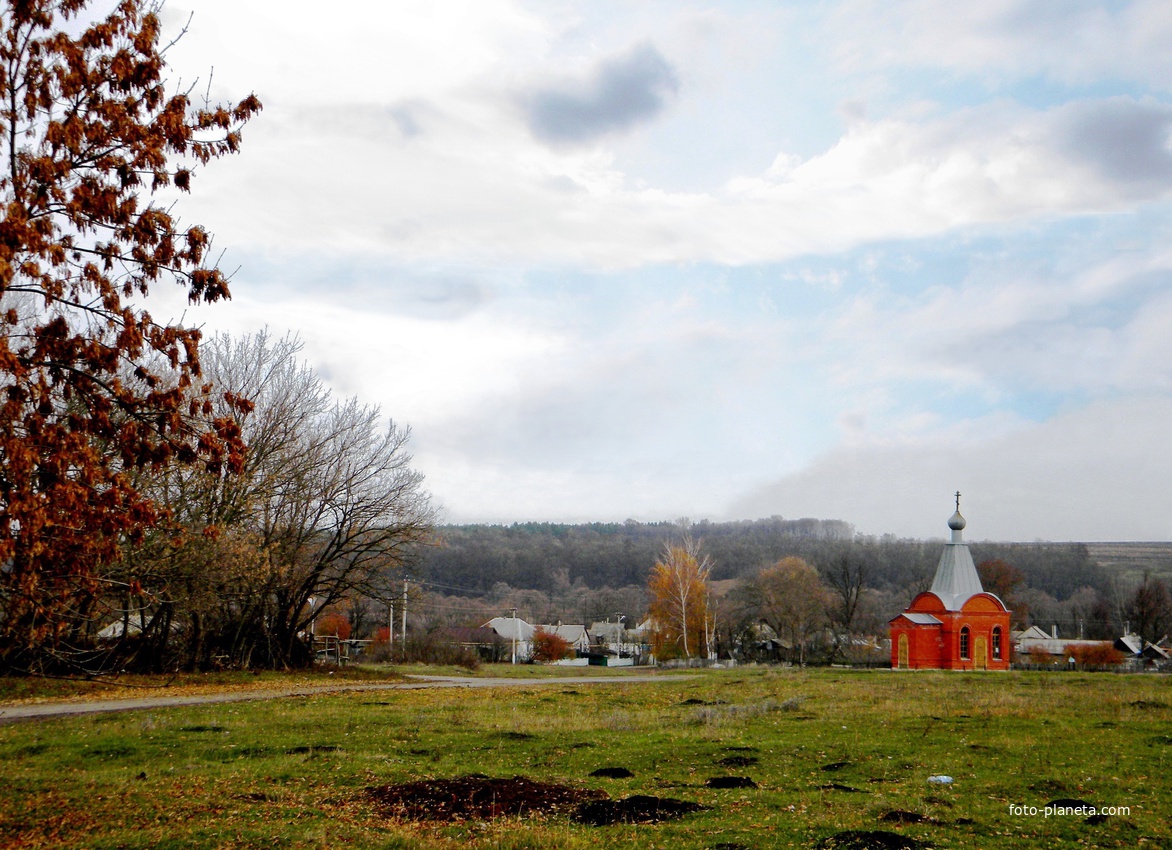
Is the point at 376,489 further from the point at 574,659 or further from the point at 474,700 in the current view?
the point at 574,659

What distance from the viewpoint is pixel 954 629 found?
148 ft

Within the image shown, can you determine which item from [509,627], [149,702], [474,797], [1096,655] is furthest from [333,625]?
[474,797]

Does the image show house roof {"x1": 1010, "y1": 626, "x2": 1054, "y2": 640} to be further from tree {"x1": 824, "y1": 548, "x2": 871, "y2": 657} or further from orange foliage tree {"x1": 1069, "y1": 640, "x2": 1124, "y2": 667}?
orange foliage tree {"x1": 1069, "y1": 640, "x2": 1124, "y2": 667}

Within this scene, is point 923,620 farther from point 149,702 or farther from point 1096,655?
point 149,702

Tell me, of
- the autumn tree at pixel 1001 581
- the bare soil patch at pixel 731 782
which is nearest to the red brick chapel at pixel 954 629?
the autumn tree at pixel 1001 581

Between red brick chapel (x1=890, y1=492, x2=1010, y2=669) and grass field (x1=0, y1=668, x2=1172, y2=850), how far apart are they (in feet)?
75.7

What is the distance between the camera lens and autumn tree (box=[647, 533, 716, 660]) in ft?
194

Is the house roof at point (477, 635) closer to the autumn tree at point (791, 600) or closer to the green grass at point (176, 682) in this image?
the autumn tree at point (791, 600)

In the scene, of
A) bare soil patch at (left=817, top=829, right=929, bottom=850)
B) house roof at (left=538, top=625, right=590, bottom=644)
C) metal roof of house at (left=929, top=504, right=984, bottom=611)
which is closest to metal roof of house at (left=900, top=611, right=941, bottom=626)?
metal roof of house at (left=929, top=504, right=984, bottom=611)

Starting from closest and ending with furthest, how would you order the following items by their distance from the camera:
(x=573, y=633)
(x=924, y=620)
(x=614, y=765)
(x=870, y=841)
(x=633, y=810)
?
(x=870, y=841) → (x=633, y=810) → (x=614, y=765) → (x=924, y=620) → (x=573, y=633)

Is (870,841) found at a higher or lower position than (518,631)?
higher

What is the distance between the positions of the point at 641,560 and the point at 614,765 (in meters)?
120

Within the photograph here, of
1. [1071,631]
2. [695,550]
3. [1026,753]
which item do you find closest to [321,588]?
[1026,753]

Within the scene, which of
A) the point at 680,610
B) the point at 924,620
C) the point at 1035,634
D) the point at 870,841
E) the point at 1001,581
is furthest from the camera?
the point at 1035,634
